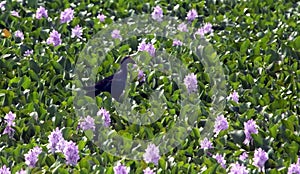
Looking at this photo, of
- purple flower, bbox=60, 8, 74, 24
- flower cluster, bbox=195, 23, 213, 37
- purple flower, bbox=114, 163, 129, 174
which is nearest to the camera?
purple flower, bbox=114, 163, 129, 174

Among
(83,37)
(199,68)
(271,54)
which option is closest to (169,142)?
(199,68)

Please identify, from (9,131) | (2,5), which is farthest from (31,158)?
(2,5)

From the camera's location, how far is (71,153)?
425 cm

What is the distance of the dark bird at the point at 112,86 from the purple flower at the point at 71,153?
0.93 m

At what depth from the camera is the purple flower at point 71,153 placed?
13.9 ft

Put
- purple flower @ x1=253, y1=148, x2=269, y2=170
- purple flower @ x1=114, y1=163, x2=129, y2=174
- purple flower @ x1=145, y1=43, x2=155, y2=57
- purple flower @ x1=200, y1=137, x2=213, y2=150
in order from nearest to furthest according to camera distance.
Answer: purple flower @ x1=114, y1=163, x2=129, y2=174, purple flower @ x1=253, y1=148, x2=269, y2=170, purple flower @ x1=200, y1=137, x2=213, y2=150, purple flower @ x1=145, y1=43, x2=155, y2=57

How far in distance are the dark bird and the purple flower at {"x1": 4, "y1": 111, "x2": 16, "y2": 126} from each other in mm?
653

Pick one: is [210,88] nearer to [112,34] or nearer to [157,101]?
[157,101]

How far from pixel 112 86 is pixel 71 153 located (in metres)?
1.11

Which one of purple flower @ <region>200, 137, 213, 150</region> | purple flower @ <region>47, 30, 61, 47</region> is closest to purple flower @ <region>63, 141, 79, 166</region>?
purple flower @ <region>200, 137, 213, 150</region>

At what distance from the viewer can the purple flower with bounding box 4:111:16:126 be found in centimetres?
468

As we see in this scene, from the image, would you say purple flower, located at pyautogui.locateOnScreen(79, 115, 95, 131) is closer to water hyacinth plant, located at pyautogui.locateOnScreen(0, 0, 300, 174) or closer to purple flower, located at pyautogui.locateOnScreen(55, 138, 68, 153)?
water hyacinth plant, located at pyautogui.locateOnScreen(0, 0, 300, 174)

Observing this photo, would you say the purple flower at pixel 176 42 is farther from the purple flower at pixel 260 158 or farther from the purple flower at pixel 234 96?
the purple flower at pixel 260 158

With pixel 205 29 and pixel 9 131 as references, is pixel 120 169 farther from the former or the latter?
pixel 205 29
